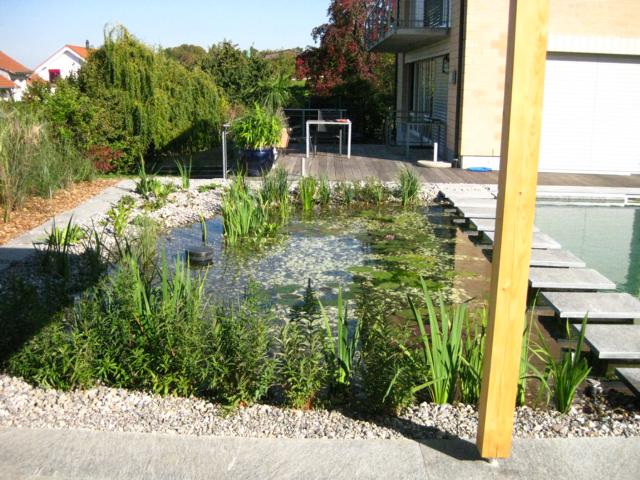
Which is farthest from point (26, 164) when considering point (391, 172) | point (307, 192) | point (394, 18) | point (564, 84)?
point (564, 84)

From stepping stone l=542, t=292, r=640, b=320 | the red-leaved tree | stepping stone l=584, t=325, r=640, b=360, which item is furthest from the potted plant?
the red-leaved tree

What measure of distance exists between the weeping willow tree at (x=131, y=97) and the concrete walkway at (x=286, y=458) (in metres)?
10.0

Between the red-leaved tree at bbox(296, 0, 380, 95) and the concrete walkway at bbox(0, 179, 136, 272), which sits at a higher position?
the red-leaved tree at bbox(296, 0, 380, 95)

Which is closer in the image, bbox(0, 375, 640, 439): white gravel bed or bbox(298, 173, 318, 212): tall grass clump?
bbox(0, 375, 640, 439): white gravel bed

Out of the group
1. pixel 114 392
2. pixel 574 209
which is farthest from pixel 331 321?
pixel 574 209

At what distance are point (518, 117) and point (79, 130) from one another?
35.4 ft

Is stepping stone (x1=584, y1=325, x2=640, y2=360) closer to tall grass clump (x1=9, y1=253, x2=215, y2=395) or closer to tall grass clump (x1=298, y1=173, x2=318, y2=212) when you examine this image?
tall grass clump (x1=9, y1=253, x2=215, y2=395)

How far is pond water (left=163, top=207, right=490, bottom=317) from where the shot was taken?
623 cm

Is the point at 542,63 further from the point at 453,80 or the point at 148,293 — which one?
the point at 453,80

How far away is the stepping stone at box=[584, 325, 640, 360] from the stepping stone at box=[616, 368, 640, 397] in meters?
0.17

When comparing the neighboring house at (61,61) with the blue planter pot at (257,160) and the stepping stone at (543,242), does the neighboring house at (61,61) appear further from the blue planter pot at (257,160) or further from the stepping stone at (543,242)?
the stepping stone at (543,242)

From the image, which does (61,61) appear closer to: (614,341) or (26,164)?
(26,164)

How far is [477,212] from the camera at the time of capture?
9227mm

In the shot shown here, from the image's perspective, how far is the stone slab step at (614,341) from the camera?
4473 millimetres
